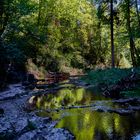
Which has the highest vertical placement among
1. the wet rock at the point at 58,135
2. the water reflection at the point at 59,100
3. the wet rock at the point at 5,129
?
the water reflection at the point at 59,100

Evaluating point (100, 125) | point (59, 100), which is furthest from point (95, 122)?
point (59, 100)

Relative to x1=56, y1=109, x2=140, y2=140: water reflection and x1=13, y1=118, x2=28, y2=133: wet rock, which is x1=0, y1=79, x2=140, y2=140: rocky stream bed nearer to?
x1=13, y1=118, x2=28, y2=133: wet rock

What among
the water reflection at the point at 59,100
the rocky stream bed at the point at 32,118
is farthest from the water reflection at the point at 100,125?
the water reflection at the point at 59,100

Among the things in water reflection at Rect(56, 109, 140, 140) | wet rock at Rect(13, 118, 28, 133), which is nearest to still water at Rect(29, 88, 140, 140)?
water reflection at Rect(56, 109, 140, 140)

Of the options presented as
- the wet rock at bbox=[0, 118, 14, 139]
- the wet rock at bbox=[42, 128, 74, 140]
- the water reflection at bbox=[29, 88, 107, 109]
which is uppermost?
the water reflection at bbox=[29, 88, 107, 109]

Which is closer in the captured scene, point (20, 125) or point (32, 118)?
point (20, 125)

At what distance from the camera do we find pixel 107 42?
62562mm

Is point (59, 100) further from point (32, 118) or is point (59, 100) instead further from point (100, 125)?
point (100, 125)

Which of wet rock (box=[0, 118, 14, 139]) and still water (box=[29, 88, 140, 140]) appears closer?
wet rock (box=[0, 118, 14, 139])

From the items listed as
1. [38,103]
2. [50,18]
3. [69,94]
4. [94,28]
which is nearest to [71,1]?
[50,18]

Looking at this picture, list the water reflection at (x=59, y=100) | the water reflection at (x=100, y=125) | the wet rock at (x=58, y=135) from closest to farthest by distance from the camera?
the wet rock at (x=58, y=135) < the water reflection at (x=100, y=125) < the water reflection at (x=59, y=100)

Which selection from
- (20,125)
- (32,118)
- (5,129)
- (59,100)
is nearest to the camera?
(5,129)

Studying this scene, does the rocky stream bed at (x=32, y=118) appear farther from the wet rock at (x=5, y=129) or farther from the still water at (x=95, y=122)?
the still water at (x=95, y=122)

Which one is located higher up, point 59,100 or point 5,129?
point 59,100
